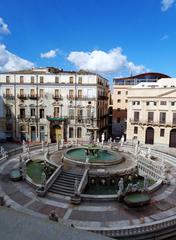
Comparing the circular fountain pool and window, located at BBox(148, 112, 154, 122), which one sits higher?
window, located at BBox(148, 112, 154, 122)

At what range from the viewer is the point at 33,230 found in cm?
340

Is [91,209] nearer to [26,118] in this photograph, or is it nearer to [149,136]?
[149,136]

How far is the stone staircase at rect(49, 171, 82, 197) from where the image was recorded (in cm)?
1727

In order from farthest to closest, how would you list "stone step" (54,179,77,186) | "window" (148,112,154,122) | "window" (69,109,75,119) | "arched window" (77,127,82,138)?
"arched window" (77,127,82,138) → "window" (69,109,75,119) → "window" (148,112,154,122) → "stone step" (54,179,77,186)

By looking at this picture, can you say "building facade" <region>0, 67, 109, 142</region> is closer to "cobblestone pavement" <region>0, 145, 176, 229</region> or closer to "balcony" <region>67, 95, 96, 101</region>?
"balcony" <region>67, 95, 96, 101</region>

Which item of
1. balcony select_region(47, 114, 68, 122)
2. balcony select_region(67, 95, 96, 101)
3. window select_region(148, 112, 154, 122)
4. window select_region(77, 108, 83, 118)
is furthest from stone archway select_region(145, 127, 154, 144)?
balcony select_region(47, 114, 68, 122)

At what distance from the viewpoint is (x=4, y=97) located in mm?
39000

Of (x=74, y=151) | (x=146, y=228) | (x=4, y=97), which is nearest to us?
(x=146, y=228)

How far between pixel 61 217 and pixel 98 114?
28.8m

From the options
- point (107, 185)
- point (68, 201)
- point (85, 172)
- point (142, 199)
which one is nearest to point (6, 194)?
point (68, 201)

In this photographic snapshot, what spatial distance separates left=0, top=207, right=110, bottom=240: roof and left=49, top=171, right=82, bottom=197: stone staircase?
13653 millimetres

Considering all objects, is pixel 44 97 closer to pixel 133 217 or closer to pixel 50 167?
pixel 50 167

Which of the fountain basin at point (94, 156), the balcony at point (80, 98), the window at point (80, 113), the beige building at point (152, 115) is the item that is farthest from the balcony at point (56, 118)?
the beige building at point (152, 115)

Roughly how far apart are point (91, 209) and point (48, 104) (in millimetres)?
27174
